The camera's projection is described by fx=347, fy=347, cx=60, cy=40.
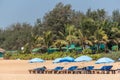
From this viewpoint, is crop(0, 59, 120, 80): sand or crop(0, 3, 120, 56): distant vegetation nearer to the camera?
crop(0, 59, 120, 80): sand

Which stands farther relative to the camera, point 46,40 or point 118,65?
point 46,40

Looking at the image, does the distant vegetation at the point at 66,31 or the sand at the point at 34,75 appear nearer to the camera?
the sand at the point at 34,75

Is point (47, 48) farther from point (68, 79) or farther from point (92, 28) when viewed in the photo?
point (68, 79)

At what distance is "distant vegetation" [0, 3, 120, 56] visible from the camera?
54.4 m

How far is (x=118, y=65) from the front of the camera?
3638 centimetres

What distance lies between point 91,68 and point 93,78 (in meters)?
10.6

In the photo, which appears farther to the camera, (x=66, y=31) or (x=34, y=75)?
(x=66, y=31)

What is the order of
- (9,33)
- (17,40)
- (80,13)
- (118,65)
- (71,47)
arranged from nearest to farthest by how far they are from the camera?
(118,65), (71,47), (80,13), (17,40), (9,33)

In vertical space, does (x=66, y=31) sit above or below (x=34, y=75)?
above

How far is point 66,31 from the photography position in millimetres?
58312

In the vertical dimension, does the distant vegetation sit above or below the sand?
above

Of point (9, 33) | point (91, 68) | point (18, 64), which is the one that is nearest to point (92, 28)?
point (18, 64)

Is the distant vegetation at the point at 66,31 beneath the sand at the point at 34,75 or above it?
above

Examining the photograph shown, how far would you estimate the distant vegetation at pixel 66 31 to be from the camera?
54406mm
